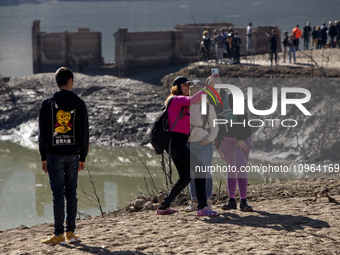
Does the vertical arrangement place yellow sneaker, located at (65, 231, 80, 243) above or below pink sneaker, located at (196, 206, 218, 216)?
below

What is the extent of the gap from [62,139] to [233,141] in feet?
7.31

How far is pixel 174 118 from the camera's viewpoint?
19.8 feet

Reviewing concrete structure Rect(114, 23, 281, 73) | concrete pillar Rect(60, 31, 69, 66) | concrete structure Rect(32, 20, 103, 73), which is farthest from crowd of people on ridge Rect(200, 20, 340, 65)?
concrete pillar Rect(60, 31, 69, 66)

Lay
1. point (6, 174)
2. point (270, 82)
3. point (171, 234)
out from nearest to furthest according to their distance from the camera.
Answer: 1. point (171, 234)
2. point (6, 174)
3. point (270, 82)

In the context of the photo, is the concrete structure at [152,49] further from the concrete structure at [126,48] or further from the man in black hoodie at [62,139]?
the man in black hoodie at [62,139]

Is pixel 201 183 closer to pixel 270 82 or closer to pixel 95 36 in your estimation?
pixel 270 82

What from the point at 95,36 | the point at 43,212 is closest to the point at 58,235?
the point at 43,212

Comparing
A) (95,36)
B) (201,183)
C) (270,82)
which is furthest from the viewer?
(95,36)

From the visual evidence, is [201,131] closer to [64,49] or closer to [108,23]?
[64,49]

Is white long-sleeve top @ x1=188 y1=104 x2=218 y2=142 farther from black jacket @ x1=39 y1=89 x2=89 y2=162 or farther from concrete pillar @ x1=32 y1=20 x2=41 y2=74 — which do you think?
concrete pillar @ x1=32 y1=20 x2=41 y2=74

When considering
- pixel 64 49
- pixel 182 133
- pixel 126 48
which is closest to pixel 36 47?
pixel 64 49

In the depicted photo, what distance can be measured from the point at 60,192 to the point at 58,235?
1.58 ft

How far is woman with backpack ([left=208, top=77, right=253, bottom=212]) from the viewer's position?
6266mm

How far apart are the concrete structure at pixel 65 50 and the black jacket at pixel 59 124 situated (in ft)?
68.2
